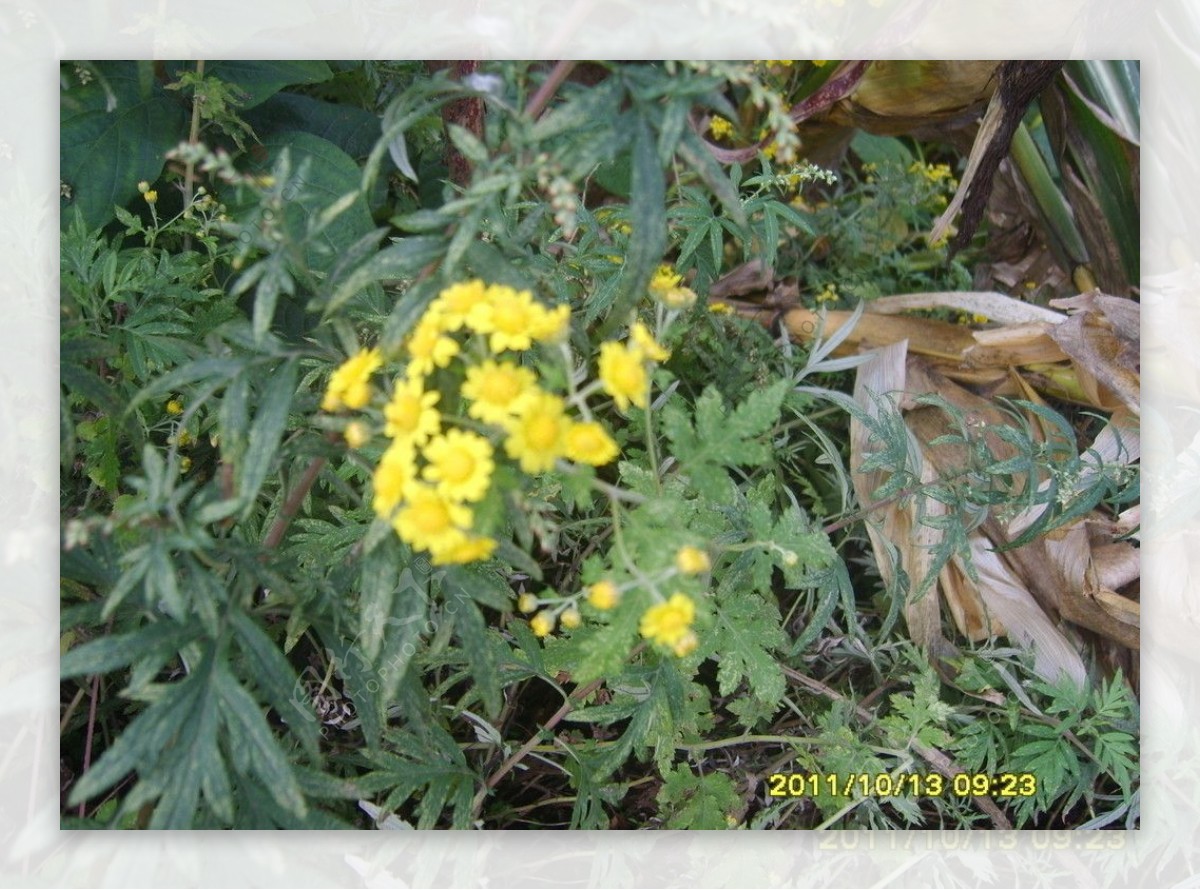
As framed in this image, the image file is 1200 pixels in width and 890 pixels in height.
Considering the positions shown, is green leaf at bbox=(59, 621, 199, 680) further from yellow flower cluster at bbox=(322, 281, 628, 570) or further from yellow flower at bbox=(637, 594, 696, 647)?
yellow flower at bbox=(637, 594, 696, 647)

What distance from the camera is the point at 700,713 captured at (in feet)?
5.32

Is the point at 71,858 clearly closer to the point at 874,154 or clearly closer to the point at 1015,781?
the point at 1015,781

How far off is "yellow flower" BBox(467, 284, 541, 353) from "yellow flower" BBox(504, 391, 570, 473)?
0.07 metres

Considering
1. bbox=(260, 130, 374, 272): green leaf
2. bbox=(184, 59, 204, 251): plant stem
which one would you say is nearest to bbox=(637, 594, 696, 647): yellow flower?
bbox=(260, 130, 374, 272): green leaf

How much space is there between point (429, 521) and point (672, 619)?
11.1 inches

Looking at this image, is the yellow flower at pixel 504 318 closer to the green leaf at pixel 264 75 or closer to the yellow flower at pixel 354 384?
the yellow flower at pixel 354 384

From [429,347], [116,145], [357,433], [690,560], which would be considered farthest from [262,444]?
[116,145]

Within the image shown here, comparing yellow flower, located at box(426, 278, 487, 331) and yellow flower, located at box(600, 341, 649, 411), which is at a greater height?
yellow flower, located at box(426, 278, 487, 331)

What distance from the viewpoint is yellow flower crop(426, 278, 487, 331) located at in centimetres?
103

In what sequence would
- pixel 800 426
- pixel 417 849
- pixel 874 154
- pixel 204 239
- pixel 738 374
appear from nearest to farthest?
pixel 417 849 → pixel 204 239 → pixel 738 374 → pixel 800 426 → pixel 874 154

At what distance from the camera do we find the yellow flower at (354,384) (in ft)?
3.45

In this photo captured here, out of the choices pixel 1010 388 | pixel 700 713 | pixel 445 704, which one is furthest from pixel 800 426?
pixel 445 704

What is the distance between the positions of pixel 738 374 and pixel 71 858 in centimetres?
134
